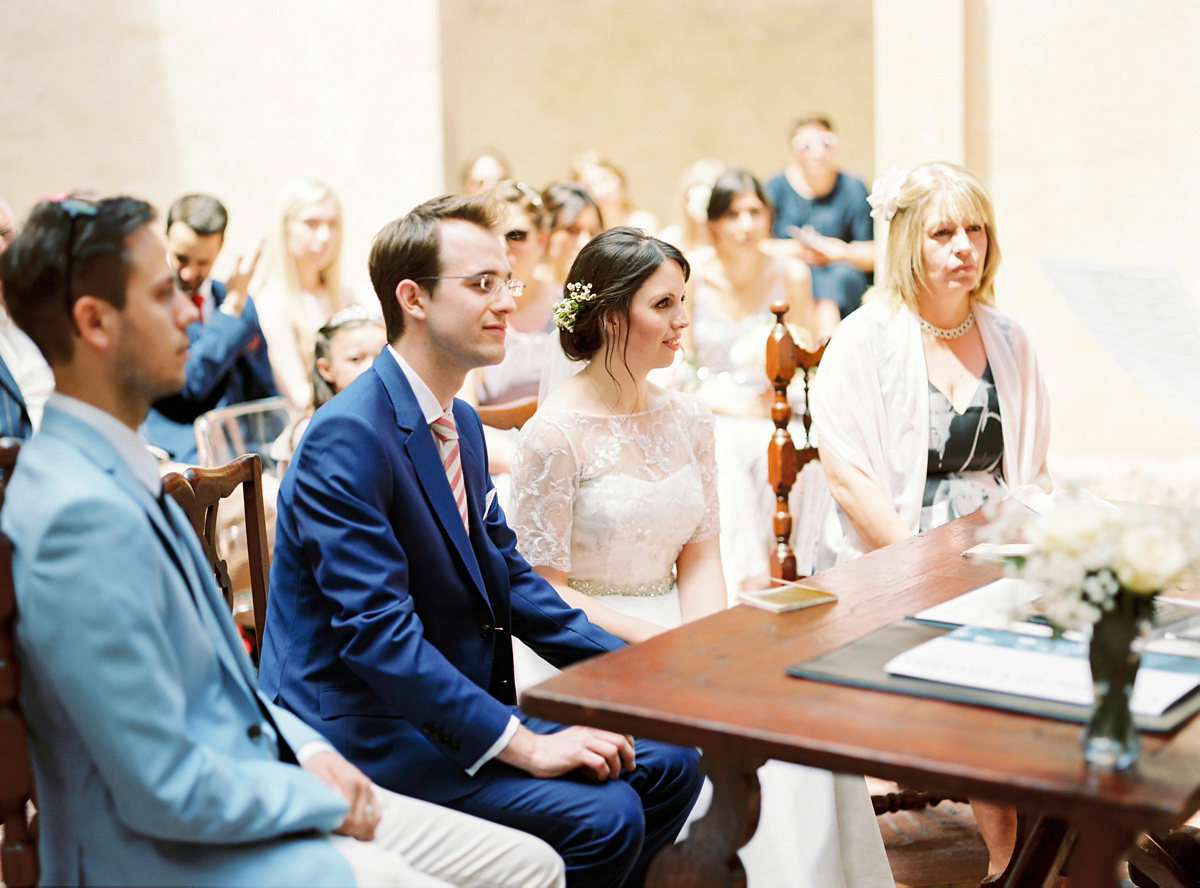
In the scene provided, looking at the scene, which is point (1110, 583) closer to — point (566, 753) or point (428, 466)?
point (566, 753)

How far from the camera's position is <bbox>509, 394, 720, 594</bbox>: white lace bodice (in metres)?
2.72

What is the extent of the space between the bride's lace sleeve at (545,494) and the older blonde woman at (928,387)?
3.09ft

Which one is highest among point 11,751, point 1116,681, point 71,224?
point 71,224

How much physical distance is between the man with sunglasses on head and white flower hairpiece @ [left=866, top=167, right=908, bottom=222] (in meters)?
3.54

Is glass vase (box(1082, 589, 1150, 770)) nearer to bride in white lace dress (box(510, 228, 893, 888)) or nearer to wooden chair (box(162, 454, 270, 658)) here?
bride in white lace dress (box(510, 228, 893, 888))

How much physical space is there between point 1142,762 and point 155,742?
115 centimetres

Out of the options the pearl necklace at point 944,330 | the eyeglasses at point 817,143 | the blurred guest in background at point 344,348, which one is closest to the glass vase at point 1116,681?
the pearl necklace at point 944,330

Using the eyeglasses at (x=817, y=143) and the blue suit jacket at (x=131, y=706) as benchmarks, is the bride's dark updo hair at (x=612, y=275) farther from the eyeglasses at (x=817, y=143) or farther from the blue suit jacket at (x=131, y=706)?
the eyeglasses at (x=817, y=143)

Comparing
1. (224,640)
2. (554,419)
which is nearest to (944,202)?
(554,419)

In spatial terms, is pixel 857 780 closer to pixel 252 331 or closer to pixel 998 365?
pixel 998 365

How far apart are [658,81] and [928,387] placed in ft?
30.2

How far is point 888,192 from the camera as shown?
3.38m

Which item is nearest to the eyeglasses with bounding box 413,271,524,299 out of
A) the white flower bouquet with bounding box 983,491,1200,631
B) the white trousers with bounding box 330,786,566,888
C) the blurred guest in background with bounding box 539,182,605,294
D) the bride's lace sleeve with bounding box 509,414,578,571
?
the bride's lace sleeve with bounding box 509,414,578,571

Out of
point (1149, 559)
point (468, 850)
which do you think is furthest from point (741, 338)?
point (1149, 559)
